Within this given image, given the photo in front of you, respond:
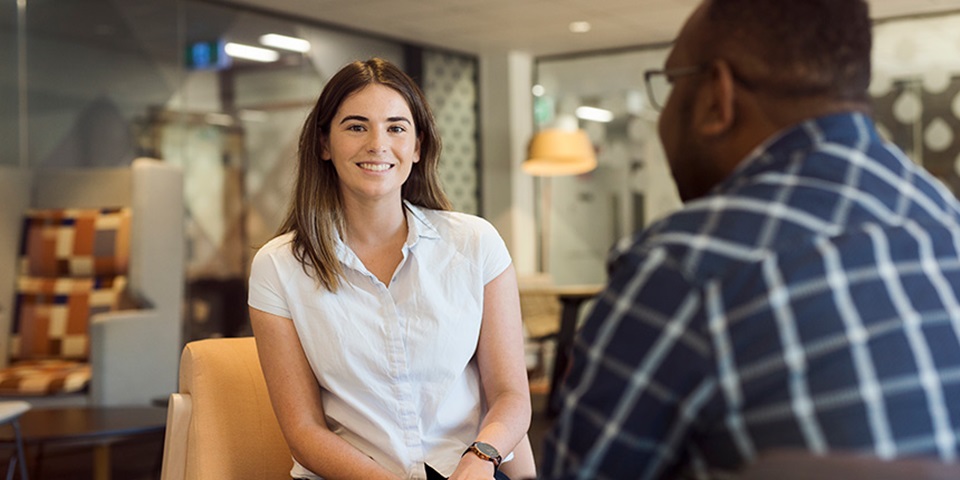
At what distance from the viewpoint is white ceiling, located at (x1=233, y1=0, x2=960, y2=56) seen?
7.38 m

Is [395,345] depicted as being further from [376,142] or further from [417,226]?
[376,142]

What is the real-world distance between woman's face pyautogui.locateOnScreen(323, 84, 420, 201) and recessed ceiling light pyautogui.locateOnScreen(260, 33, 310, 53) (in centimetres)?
580

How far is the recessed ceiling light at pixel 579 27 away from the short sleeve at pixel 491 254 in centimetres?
651

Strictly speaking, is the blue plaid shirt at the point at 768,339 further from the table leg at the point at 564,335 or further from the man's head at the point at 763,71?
the table leg at the point at 564,335

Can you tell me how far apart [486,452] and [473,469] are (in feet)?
0.15

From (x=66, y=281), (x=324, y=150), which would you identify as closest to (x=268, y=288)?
(x=324, y=150)

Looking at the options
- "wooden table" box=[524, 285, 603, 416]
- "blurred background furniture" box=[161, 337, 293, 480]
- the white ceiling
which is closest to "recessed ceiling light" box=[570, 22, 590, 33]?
the white ceiling

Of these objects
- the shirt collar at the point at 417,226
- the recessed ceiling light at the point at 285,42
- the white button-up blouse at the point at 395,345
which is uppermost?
the recessed ceiling light at the point at 285,42

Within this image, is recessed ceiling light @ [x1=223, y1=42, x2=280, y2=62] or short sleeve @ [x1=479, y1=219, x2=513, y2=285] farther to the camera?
recessed ceiling light @ [x1=223, y1=42, x2=280, y2=62]

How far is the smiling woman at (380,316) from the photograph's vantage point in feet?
5.60

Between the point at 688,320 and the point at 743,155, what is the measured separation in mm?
200

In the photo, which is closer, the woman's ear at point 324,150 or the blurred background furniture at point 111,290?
the woman's ear at point 324,150

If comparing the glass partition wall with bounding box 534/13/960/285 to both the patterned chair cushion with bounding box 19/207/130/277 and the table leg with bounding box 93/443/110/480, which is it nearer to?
the patterned chair cushion with bounding box 19/207/130/277

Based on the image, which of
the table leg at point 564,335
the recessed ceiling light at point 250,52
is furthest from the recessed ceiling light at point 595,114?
the recessed ceiling light at point 250,52
